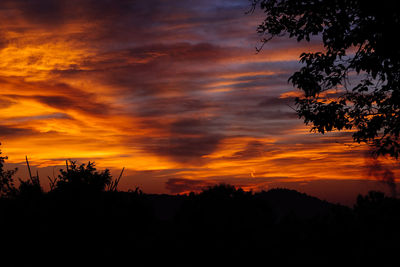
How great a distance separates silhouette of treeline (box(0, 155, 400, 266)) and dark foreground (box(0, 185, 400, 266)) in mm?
20

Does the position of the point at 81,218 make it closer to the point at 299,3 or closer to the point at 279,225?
the point at 279,225

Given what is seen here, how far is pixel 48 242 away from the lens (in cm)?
1102

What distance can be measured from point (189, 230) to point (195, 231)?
15cm

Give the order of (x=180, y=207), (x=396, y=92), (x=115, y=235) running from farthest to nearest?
(x=396, y=92)
(x=115, y=235)
(x=180, y=207)

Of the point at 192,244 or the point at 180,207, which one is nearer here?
the point at 192,244

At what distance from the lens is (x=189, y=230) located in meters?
9.70

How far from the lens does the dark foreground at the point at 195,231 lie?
7992 millimetres

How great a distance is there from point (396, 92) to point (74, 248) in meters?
14.0

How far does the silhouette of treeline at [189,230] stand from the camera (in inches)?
316

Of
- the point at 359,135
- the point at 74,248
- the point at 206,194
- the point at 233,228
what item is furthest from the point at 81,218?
the point at 359,135

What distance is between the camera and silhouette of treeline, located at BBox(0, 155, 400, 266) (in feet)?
26.3

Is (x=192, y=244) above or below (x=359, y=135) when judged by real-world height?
below

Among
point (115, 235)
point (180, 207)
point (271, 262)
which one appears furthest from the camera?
point (115, 235)

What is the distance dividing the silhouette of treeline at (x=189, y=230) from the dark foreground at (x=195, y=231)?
0.02 meters
